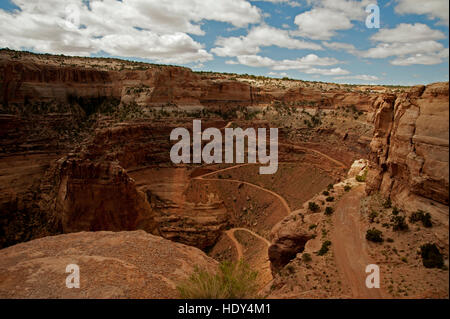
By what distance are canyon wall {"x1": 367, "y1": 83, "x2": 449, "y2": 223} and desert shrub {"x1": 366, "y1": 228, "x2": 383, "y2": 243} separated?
2.00 m

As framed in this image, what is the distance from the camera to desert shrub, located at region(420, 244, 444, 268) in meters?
11.4

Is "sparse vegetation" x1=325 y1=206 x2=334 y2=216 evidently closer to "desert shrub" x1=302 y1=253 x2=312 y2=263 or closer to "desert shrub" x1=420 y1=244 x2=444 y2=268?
"desert shrub" x1=302 y1=253 x2=312 y2=263

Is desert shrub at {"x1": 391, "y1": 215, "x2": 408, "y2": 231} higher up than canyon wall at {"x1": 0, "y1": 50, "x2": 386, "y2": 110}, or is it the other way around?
canyon wall at {"x1": 0, "y1": 50, "x2": 386, "y2": 110}

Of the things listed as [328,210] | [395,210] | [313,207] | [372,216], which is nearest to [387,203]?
[372,216]

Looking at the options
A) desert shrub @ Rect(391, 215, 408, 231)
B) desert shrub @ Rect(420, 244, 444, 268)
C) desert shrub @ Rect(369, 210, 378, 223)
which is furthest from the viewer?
desert shrub @ Rect(369, 210, 378, 223)

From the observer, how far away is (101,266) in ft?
44.0

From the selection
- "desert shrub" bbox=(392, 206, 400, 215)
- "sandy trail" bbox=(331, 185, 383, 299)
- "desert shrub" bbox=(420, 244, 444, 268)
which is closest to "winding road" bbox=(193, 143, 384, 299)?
"sandy trail" bbox=(331, 185, 383, 299)

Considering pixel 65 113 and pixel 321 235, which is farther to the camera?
pixel 65 113

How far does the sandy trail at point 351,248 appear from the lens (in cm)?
1157

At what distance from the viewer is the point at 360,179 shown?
86.2ft

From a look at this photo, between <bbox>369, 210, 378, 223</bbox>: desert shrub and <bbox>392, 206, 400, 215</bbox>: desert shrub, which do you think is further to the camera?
<bbox>369, 210, 378, 223</bbox>: desert shrub

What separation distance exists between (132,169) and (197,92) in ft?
72.2
